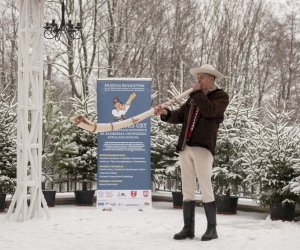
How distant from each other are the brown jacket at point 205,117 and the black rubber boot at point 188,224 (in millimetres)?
620

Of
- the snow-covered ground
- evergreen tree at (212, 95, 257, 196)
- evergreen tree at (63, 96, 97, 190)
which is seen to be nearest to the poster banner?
the snow-covered ground

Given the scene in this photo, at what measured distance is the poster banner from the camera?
355 inches

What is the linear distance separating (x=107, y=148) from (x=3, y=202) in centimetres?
185

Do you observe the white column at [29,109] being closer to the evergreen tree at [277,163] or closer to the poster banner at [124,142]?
the poster banner at [124,142]

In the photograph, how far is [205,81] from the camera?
5.86 m

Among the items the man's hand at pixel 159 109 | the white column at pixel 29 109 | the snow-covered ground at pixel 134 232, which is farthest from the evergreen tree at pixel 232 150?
the man's hand at pixel 159 109

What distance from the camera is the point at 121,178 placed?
902cm

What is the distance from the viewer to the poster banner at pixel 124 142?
902 centimetres

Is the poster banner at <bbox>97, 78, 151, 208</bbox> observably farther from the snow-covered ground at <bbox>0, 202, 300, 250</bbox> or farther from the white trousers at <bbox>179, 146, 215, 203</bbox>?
the white trousers at <bbox>179, 146, 215, 203</bbox>

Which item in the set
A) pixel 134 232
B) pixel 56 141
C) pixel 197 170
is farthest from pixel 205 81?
pixel 56 141

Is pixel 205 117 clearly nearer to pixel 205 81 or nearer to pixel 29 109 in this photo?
pixel 205 81

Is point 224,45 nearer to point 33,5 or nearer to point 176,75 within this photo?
point 176,75

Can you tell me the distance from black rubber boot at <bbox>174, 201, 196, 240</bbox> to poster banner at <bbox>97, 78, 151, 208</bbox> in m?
3.06

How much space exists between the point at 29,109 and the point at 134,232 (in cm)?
224
